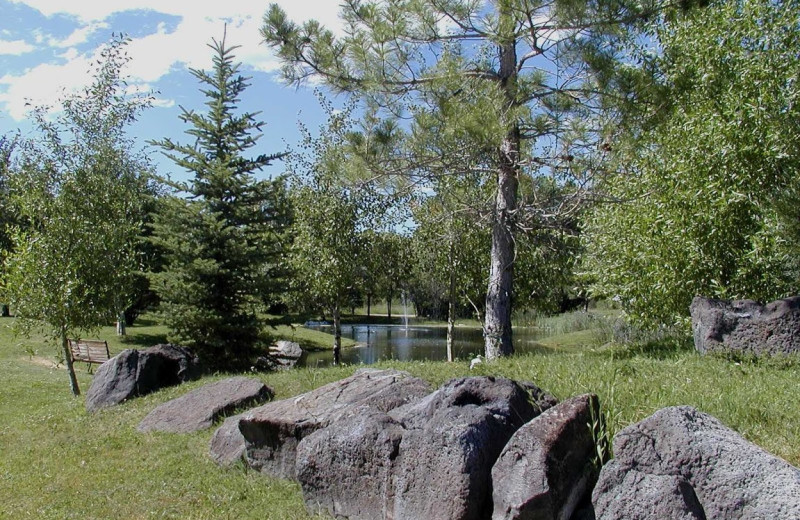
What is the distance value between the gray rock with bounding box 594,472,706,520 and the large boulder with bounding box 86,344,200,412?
352 inches

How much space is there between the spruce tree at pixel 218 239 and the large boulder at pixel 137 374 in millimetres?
2082

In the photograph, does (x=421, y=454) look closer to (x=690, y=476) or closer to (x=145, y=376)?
(x=690, y=476)

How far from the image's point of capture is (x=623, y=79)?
9.37m

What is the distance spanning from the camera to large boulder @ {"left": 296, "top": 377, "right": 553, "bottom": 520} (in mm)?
4570

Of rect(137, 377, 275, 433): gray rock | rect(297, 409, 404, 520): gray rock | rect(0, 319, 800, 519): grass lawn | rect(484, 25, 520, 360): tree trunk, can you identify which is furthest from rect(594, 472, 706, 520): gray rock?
rect(484, 25, 520, 360): tree trunk

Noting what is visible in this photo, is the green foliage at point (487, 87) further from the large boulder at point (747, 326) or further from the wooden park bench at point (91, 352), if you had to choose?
the wooden park bench at point (91, 352)

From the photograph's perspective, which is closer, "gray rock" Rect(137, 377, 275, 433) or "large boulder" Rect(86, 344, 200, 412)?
"gray rock" Rect(137, 377, 275, 433)

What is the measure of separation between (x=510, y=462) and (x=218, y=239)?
10953 millimetres

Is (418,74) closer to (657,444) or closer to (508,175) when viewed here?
(508,175)

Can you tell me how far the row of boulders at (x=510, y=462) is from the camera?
3682mm

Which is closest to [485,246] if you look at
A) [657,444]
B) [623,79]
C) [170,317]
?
[170,317]

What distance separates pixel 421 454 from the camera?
15.7 ft

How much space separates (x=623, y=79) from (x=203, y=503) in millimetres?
7452

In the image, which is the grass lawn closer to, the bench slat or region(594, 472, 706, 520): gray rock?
region(594, 472, 706, 520): gray rock
